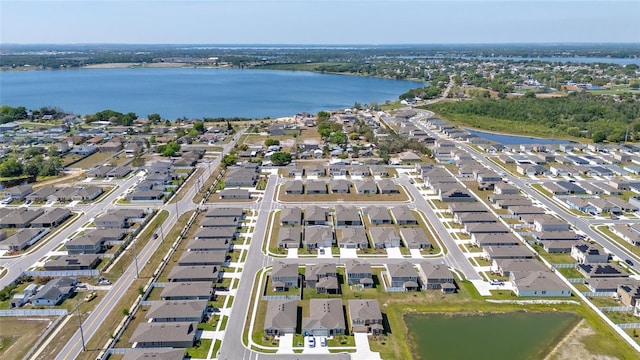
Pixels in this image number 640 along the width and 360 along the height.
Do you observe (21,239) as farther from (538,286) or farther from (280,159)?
(538,286)

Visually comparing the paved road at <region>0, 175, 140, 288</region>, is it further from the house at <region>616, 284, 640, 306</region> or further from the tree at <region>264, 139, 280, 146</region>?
the house at <region>616, 284, 640, 306</region>

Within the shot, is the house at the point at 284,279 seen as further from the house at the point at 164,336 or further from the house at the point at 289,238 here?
the house at the point at 164,336

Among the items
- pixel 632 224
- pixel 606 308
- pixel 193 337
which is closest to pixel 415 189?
pixel 632 224

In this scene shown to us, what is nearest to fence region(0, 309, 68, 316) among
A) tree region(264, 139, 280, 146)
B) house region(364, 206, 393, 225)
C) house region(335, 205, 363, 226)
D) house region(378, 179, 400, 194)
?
house region(335, 205, 363, 226)

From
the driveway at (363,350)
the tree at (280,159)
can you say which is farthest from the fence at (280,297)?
the tree at (280,159)

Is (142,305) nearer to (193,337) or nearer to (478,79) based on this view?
(193,337)

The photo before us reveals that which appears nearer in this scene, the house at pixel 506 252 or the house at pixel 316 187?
the house at pixel 506 252
